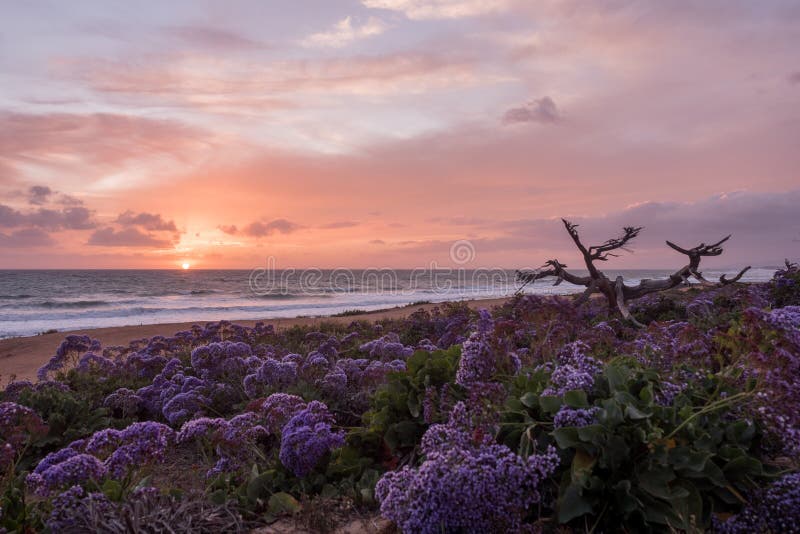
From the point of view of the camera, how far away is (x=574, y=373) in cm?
336

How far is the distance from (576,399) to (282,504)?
2242mm

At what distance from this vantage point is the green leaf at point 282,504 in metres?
3.71

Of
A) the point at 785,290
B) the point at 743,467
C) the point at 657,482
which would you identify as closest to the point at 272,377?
the point at 657,482

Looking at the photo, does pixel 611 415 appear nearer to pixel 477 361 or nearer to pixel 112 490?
pixel 477 361

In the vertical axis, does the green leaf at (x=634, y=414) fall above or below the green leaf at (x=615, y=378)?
below

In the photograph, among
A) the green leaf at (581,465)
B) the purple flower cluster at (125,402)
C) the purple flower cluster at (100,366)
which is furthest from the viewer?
the purple flower cluster at (100,366)

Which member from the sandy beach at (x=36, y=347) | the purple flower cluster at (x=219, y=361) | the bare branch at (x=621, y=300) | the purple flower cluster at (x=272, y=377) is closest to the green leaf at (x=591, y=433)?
the purple flower cluster at (x=272, y=377)

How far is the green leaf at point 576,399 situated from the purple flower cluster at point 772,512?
946 millimetres

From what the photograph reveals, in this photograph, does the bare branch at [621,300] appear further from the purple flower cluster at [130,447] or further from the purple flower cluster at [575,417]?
the purple flower cluster at [130,447]

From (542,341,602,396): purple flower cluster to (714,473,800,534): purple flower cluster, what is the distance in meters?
1.04

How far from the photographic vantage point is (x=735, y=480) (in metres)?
3.11

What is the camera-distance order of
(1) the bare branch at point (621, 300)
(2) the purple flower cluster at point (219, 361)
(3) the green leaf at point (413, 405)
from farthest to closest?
(1) the bare branch at point (621, 300)
(2) the purple flower cluster at point (219, 361)
(3) the green leaf at point (413, 405)

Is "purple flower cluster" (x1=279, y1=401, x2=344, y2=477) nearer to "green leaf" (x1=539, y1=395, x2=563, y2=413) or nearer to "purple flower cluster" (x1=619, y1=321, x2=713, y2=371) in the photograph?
"green leaf" (x1=539, y1=395, x2=563, y2=413)

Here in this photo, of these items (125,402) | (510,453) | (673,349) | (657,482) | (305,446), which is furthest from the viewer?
(125,402)
